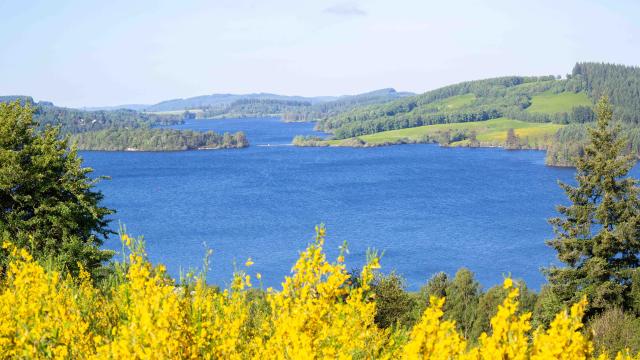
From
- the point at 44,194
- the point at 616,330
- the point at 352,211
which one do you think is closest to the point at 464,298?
the point at 616,330

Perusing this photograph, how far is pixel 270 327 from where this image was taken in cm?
736

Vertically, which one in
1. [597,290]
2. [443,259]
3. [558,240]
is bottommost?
[443,259]

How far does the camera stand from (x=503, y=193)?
393 feet

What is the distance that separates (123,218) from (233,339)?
98474 mm

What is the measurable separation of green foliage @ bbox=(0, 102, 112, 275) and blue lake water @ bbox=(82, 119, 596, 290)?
1456 inches

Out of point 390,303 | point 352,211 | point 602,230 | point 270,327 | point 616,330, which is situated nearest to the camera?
point 270,327

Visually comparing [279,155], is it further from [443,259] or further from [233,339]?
[233,339]

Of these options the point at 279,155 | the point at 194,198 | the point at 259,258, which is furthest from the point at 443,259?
the point at 279,155

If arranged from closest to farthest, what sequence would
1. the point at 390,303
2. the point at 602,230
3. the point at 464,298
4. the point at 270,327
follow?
the point at 270,327, the point at 602,230, the point at 390,303, the point at 464,298

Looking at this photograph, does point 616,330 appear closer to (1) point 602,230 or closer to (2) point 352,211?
(1) point 602,230

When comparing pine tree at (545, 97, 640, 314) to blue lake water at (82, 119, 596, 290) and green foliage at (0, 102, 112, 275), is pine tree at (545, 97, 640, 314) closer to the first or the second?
green foliage at (0, 102, 112, 275)

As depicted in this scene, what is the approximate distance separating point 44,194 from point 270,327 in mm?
22073

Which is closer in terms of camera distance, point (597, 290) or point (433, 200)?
point (597, 290)

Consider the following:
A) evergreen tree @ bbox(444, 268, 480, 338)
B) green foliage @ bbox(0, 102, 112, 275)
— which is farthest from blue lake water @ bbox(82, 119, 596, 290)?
green foliage @ bbox(0, 102, 112, 275)
